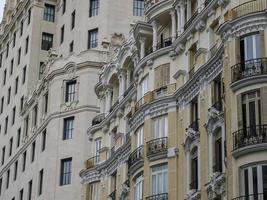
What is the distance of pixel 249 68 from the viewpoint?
3981 cm

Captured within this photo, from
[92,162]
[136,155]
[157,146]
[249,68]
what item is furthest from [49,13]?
[249,68]

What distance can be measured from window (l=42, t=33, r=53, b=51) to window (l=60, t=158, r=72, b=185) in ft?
60.9

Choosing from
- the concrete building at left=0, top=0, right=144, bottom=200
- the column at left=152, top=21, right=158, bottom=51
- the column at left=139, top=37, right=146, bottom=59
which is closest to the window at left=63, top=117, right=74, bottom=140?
the concrete building at left=0, top=0, right=144, bottom=200

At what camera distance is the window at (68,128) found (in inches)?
2726

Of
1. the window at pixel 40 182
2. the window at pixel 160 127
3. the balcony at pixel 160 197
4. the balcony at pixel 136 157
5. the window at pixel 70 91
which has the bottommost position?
the balcony at pixel 160 197

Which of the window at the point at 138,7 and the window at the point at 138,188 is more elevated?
the window at the point at 138,7

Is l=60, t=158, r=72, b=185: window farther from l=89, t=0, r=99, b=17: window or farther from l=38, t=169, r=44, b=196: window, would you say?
l=89, t=0, r=99, b=17: window

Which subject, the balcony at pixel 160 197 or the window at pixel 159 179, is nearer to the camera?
the balcony at pixel 160 197

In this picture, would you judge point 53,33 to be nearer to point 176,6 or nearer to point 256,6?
A: point 176,6

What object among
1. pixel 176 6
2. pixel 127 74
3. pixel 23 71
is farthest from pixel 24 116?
pixel 176 6

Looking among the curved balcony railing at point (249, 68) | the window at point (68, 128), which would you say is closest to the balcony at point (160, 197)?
the curved balcony railing at point (249, 68)

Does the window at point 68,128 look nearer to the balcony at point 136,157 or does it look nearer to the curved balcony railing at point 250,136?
the balcony at point 136,157

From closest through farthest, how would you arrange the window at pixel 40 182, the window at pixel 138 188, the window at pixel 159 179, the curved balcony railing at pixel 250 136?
the curved balcony railing at pixel 250 136 < the window at pixel 159 179 < the window at pixel 138 188 < the window at pixel 40 182

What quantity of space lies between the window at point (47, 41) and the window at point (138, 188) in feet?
120
